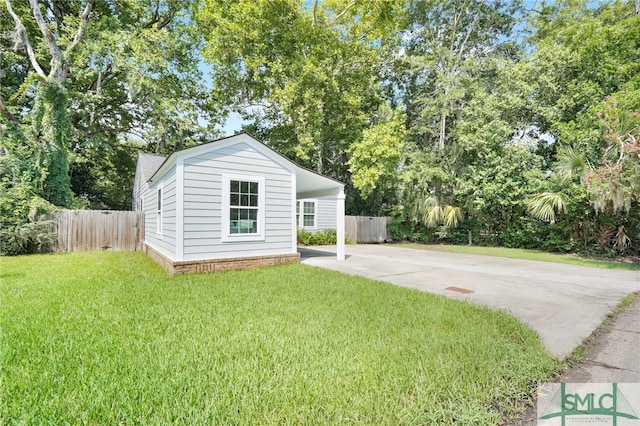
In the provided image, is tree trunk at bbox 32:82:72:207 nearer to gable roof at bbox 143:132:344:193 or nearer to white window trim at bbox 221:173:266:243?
gable roof at bbox 143:132:344:193

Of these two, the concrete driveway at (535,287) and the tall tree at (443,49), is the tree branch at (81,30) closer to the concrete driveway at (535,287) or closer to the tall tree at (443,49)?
the concrete driveway at (535,287)

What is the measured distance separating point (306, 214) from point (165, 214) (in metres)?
8.86

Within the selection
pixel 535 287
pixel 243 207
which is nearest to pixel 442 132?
pixel 535 287

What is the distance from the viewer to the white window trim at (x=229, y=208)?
24.3 feet

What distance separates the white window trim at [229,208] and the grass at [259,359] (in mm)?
2471

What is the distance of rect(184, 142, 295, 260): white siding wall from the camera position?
22.9 feet

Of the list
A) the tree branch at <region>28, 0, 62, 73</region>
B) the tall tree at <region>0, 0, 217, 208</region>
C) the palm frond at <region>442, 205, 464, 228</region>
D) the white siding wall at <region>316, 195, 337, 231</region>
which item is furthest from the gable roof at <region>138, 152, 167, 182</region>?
the palm frond at <region>442, 205, 464, 228</region>

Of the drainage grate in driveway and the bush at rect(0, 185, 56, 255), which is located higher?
the bush at rect(0, 185, 56, 255)

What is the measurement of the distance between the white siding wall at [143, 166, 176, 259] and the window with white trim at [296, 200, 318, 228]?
23.1 feet

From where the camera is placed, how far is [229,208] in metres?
7.49

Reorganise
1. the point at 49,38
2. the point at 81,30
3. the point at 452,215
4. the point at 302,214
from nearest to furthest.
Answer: the point at 49,38
the point at 81,30
the point at 452,215
the point at 302,214

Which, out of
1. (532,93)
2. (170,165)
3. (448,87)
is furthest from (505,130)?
(170,165)

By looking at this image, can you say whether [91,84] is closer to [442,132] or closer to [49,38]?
[49,38]

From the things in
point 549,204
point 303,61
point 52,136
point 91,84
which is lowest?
point 549,204
